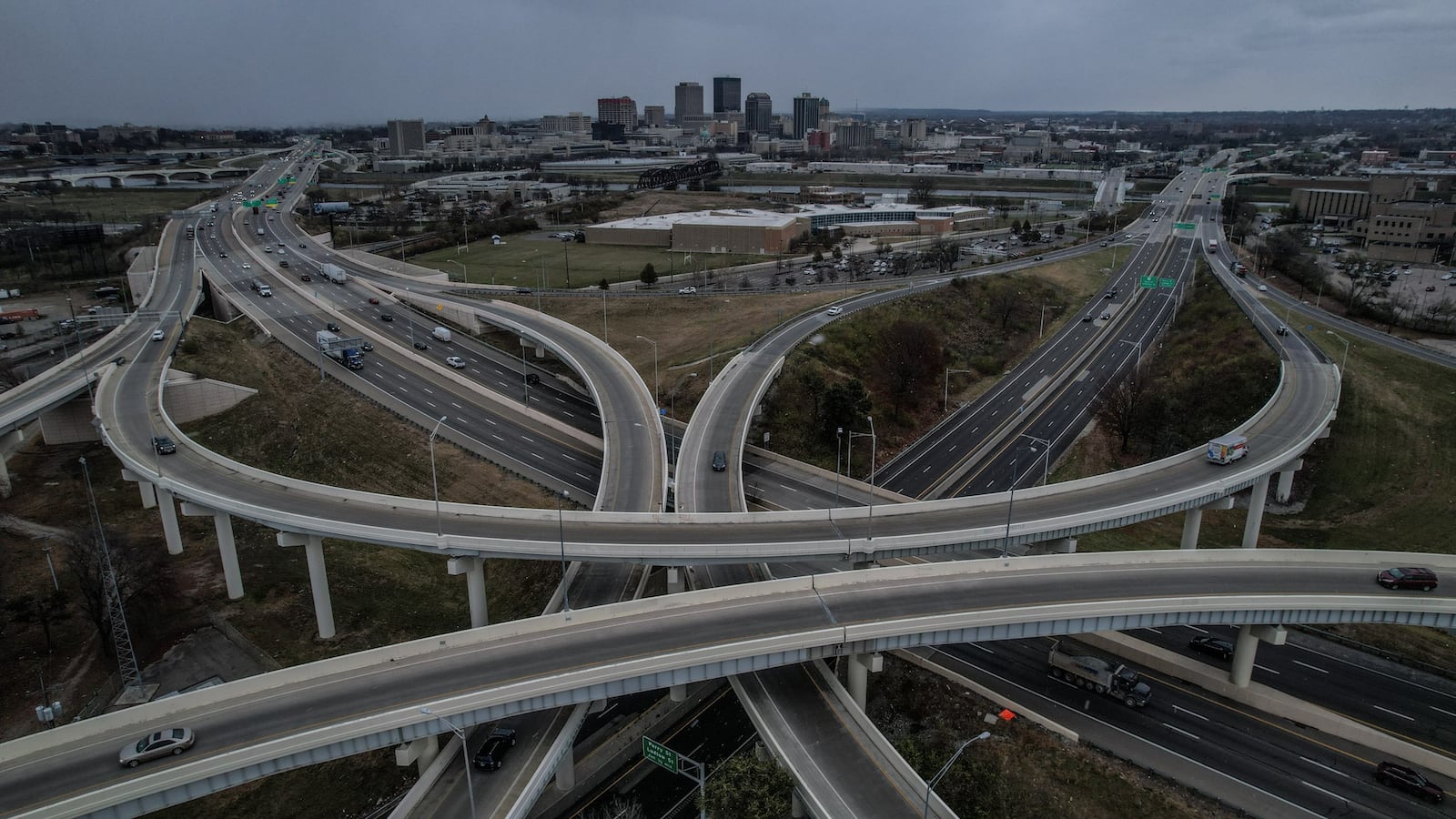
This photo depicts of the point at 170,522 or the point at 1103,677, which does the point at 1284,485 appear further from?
the point at 170,522

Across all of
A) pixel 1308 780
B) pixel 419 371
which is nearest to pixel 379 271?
pixel 419 371

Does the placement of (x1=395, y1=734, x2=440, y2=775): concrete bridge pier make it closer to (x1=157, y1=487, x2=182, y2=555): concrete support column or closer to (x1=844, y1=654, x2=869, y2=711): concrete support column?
(x1=844, y1=654, x2=869, y2=711): concrete support column

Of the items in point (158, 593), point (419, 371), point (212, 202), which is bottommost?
point (158, 593)

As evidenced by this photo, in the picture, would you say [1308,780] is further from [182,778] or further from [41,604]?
[41,604]

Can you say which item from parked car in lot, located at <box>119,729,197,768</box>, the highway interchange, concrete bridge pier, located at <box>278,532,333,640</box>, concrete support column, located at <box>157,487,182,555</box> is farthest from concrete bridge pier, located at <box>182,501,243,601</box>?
parked car in lot, located at <box>119,729,197,768</box>

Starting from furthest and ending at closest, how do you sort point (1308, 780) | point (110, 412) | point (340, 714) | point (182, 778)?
1. point (110, 412)
2. point (1308, 780)
3. point (340, 714)
4. point (182, 778)
